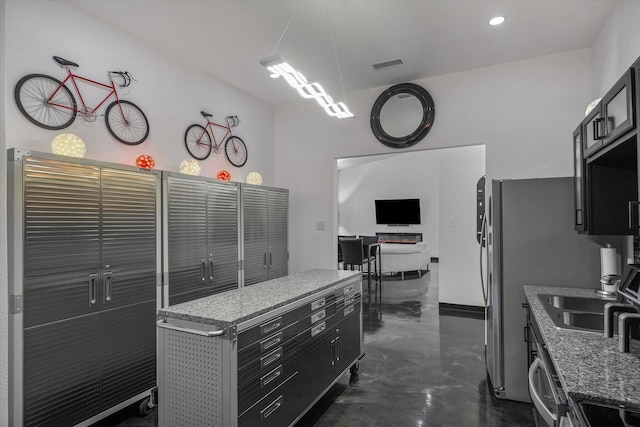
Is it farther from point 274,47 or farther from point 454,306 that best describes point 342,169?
point 274,47

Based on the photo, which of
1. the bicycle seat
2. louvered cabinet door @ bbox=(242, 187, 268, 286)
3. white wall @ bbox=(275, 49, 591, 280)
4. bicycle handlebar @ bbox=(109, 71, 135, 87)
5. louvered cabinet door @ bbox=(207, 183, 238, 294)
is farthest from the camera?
louvered cabinet door @ bbox=(242, 187, 268, 286)

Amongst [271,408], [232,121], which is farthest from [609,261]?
[232,121]

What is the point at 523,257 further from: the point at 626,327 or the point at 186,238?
the point at 186,238

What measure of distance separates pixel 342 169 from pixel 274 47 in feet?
29.0

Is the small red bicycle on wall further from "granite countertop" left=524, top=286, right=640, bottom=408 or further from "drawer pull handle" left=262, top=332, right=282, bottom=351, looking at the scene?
"granite countertop" left=524, top=286, right=640, bottom=408

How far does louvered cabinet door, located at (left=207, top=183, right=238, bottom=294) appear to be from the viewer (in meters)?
3.65

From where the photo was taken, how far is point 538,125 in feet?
12.9

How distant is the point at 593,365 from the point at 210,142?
4.09m

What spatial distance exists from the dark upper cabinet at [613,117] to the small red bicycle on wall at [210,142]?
3.65 meters

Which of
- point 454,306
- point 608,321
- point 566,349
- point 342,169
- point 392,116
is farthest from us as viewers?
point 342,169

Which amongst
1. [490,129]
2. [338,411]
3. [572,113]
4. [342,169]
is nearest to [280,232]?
[338,411]

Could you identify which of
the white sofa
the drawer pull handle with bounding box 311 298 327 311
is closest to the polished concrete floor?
the drawer pull handle with bounding box 311 298 327 311

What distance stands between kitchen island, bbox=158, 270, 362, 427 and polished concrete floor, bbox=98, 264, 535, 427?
41cm

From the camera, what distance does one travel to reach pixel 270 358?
2.00m
